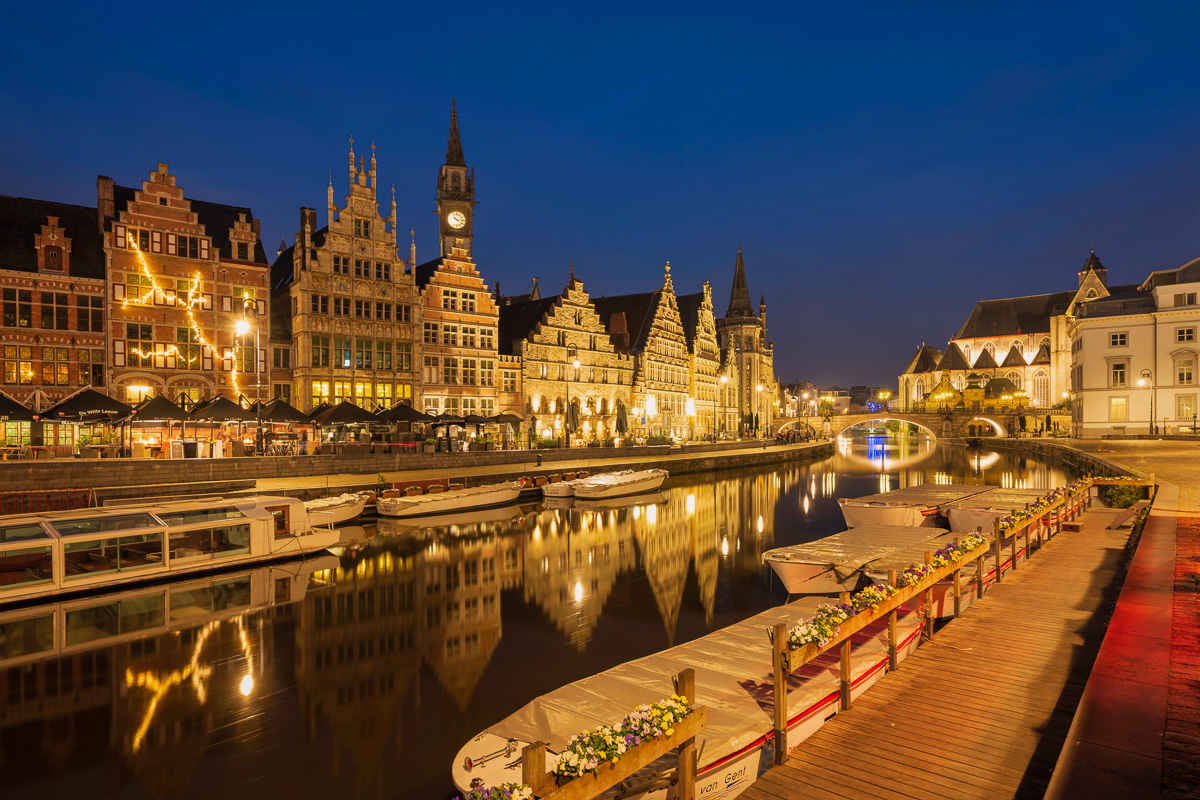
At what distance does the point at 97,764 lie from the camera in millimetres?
8281

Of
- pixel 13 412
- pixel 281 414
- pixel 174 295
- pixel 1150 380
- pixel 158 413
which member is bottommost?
pixel 281 414

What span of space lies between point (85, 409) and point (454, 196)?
33.4 m

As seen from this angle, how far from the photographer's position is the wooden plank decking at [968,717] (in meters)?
5.74

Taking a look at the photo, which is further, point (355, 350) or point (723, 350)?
point (723, 350)

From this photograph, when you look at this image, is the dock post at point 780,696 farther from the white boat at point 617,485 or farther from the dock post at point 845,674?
the white boat at point 617,485

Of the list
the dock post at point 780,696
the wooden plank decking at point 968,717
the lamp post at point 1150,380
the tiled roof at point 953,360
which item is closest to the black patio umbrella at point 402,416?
the wooden plank decking at point 968,717

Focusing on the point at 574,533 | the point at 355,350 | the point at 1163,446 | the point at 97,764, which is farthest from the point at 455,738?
the point at 1163,446

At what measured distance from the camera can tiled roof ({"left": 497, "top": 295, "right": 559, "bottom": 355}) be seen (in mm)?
49053

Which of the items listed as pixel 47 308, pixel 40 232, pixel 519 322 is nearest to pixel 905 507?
pixel 519 322

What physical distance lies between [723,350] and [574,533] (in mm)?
70683

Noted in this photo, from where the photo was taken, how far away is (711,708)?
274 inches

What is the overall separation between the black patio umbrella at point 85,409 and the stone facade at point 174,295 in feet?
23.4

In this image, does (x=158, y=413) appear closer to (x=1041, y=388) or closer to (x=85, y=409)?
(x=85, y=409)

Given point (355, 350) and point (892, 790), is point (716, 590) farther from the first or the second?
point (355, 350)
